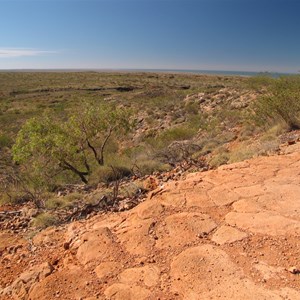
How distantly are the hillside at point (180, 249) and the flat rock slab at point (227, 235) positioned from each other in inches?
0.5

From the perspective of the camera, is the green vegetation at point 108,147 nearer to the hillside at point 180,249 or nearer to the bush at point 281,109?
the bush at point 281,109

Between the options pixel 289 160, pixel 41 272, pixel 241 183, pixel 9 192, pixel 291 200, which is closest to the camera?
pixel 41 272

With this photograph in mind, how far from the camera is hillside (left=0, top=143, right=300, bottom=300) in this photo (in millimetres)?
3443

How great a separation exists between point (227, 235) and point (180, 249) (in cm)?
64

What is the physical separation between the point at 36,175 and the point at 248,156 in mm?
5970

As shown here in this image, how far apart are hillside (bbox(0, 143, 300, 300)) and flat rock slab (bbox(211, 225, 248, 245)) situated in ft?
0.04

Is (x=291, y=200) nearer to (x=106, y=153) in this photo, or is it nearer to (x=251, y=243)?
(x=251, y=243)

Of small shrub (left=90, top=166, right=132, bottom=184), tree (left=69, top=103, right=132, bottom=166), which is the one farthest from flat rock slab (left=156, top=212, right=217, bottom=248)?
tree (left=69, top=103, right=132, bottom=166)

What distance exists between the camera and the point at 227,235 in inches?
164

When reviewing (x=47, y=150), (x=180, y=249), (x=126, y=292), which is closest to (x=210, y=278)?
(x=180, y=249)

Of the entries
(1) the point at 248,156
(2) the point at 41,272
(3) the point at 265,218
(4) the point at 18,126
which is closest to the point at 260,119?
(1) the point at 248,156

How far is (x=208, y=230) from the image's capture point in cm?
435

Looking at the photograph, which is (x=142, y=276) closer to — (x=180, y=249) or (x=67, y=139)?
(x=180, y=249)

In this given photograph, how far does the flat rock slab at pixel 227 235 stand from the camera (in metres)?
4.07
